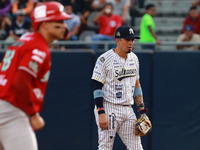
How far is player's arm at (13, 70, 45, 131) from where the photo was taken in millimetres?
3969

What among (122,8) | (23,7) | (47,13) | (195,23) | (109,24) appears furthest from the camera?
(23,7)

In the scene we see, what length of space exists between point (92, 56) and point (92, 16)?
501cm

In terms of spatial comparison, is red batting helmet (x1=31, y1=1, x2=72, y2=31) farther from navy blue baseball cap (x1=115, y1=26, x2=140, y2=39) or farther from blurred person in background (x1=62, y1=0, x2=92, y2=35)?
blurred person in background (x1=62, y1=0, x2=92, y2=35)

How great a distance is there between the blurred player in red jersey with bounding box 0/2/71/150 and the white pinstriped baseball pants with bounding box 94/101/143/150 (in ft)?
6.06

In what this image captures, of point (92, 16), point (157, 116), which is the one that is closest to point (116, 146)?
point (157, 116)

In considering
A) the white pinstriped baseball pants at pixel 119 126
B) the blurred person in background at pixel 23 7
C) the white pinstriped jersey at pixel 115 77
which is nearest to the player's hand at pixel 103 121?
the white pinstriped baseball pants at pixel 119 126

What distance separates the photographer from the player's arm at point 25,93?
3969 millimetres

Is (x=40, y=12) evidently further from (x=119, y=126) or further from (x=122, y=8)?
(x=122, y=8)

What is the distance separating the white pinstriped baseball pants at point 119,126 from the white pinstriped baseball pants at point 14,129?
6.34ft

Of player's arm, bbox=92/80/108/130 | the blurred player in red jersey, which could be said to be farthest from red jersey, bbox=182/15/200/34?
the blurred player in red jersey

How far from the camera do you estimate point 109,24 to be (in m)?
11.8

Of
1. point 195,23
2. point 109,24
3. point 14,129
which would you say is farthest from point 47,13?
point 195,23

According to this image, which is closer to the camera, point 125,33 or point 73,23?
point 125,33

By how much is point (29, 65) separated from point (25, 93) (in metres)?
0.26
